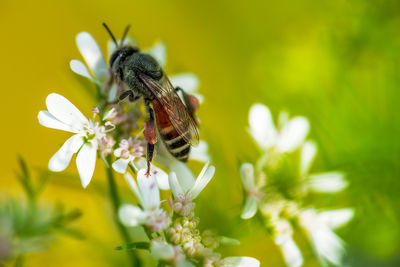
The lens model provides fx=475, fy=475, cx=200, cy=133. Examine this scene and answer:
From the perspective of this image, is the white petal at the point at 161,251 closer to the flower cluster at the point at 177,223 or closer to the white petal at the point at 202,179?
the flower cluster at the point at 177,223

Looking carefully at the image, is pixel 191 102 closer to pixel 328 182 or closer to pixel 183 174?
pixel 183 174

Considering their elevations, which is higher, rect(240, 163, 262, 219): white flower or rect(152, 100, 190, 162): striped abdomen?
rect(152, 100, 190, 162): striped abdomen

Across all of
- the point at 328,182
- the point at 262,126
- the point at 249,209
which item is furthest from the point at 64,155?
the point at 328,182

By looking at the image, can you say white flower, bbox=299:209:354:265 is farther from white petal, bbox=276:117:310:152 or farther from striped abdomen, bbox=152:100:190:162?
striped abdomen, bbox=152:100:190:162

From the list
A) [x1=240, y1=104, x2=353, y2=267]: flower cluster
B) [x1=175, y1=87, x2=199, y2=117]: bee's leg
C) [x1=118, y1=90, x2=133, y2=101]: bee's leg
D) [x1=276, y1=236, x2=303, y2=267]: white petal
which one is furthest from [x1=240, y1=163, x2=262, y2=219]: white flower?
[x1=118, y1=90, x2=133, y2=101]: bee's leg

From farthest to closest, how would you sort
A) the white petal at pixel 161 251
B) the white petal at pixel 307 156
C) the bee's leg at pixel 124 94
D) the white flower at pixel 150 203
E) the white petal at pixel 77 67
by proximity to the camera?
1. the white petal at pixel 307 156
2. the bee's leg at pixel 124 94
3. the white petal at pixel 77 67
4. the white flower at pixel 150 203
5. the white petal at pixel 161 251

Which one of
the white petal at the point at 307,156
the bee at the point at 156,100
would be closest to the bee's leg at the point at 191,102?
the bee at the point at 156,100
